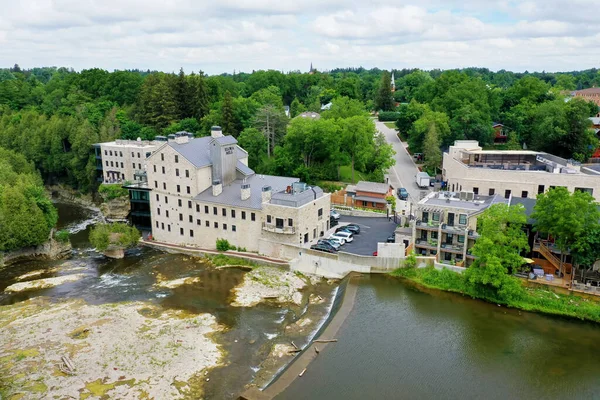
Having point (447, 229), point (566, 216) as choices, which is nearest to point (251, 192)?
point (447, 229)

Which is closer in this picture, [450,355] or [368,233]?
[450,355]

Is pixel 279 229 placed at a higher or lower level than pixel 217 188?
lower

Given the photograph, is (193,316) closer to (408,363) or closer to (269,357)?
(269,357)

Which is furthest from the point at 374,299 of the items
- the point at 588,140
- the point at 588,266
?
the point at 588,140

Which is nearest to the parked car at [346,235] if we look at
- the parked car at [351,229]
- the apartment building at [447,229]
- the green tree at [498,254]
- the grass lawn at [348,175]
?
the parked car at [351,229]

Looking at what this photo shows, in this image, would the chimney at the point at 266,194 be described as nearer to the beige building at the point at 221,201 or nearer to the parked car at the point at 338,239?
the beige building at the point at 221,201

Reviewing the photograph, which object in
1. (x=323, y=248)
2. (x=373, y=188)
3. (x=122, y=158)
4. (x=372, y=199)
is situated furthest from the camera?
(x=122, y=158)

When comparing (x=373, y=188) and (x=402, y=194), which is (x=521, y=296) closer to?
(x=373, y=188)

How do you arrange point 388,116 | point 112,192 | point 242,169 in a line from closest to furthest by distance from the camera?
point 242,169, point 112,192, point 388,116
